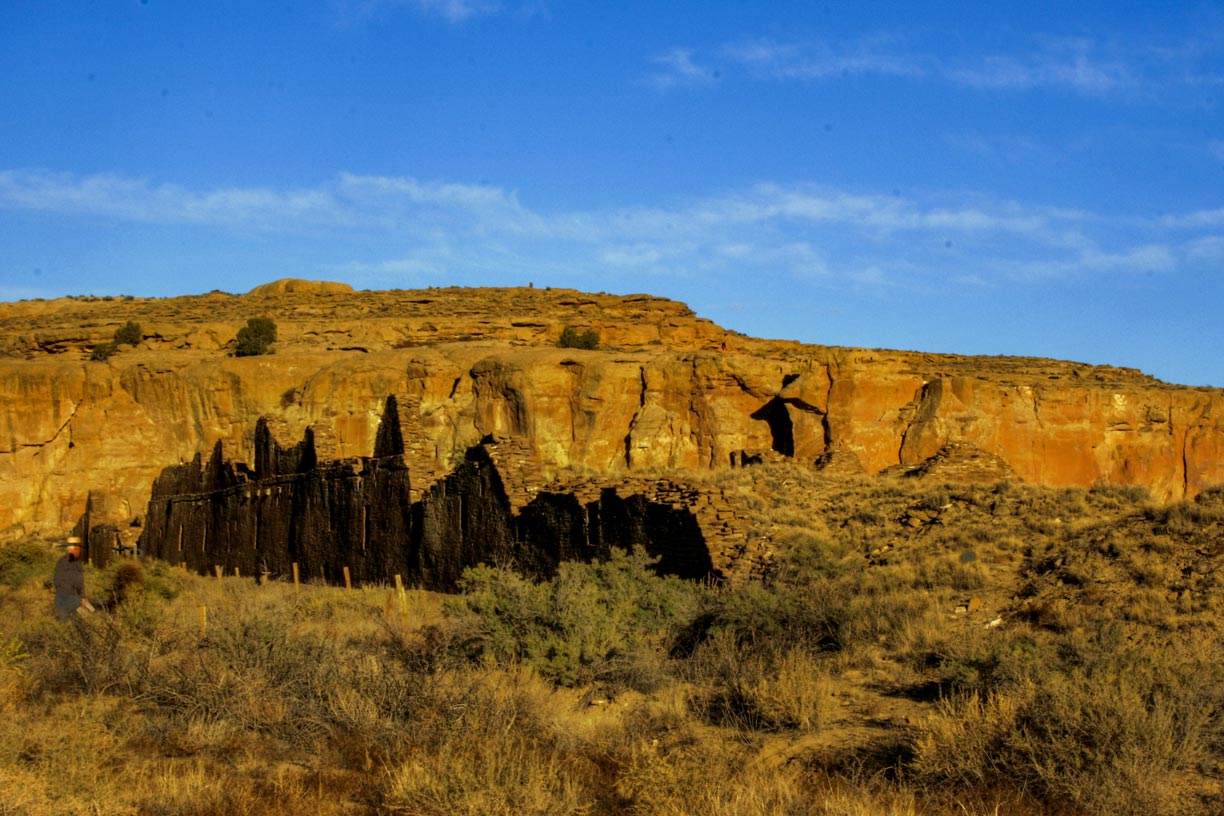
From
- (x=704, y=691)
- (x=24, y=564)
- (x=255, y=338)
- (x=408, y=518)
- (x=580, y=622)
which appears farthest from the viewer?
(x=255, y=338)

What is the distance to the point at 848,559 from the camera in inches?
585

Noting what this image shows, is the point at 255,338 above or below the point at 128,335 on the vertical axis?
below

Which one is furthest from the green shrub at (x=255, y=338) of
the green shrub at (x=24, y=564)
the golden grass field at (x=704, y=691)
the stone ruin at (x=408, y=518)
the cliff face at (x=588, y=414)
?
the golden grass field at (x=704, y=691)

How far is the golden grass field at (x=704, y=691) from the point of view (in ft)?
22.6

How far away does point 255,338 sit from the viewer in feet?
154

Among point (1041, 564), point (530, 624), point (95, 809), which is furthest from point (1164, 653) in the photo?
point (95, 809)

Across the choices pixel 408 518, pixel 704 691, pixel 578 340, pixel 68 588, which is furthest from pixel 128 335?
pixel 704 691

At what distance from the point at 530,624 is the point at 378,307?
50.0 metres

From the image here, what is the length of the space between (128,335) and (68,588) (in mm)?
39465

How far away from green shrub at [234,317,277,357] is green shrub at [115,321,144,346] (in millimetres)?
4702

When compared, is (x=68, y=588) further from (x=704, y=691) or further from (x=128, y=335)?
(x=128, y=335)

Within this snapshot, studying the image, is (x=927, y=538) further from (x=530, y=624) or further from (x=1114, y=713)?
(x=1114, y=713)

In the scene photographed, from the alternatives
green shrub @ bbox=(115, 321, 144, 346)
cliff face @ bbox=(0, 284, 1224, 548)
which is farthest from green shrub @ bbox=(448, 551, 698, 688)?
green shrub @ bbox=(115, 321, 144, 346)

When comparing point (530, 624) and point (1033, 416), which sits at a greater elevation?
point (1033, 416)
